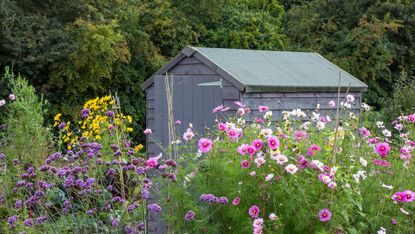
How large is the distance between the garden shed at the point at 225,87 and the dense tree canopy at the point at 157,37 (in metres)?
5.34

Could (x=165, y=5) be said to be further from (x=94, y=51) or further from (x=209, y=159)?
(x=209, y=159)

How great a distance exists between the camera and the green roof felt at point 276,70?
5.89 m

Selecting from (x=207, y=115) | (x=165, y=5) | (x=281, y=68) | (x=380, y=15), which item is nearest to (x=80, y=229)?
(x=207, y=115)

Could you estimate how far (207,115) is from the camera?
584 cm

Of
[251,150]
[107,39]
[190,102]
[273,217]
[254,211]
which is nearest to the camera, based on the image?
[273,217]

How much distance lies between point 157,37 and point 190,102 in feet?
25.8

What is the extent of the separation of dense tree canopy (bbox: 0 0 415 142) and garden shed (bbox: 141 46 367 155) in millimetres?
5341

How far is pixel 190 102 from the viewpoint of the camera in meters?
5.93

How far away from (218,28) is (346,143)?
10.8 metres

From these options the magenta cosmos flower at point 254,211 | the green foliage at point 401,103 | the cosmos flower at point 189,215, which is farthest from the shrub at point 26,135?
the green foliage at point 401,103

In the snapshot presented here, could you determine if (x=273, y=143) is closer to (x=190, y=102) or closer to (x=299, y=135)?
(x=299, y=135)

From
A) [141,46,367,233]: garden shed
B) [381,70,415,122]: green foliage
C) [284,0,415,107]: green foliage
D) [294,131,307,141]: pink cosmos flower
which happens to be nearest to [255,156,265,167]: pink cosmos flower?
[294,131,307,141]: pink cosmos flower

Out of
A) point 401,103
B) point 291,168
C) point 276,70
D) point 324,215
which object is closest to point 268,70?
point 276,70

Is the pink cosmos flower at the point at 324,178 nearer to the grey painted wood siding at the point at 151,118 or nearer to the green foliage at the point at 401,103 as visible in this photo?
the grey painted wood siding at the point at 151,118
